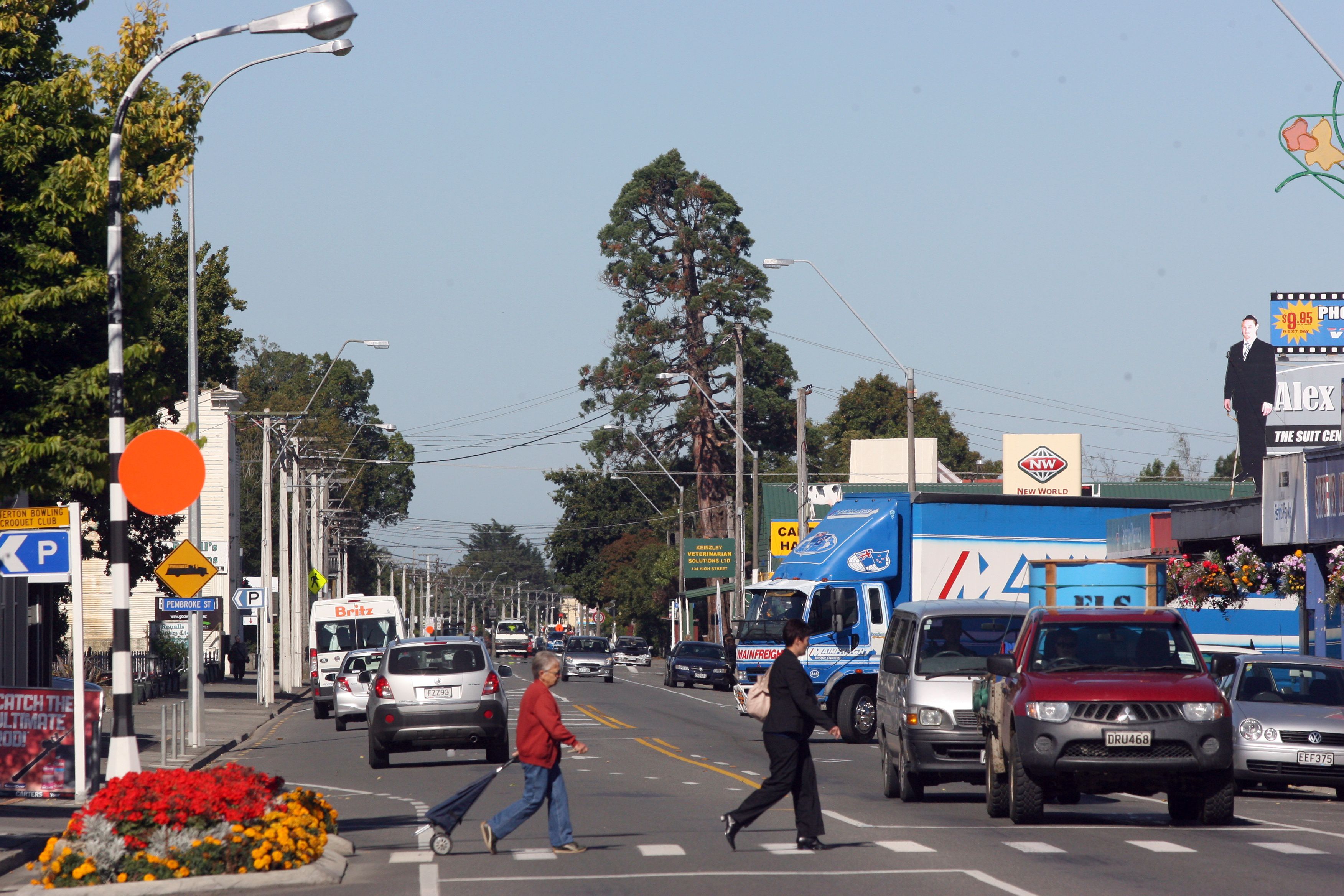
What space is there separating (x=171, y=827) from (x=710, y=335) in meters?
76.0

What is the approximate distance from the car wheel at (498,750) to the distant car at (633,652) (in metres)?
62.6

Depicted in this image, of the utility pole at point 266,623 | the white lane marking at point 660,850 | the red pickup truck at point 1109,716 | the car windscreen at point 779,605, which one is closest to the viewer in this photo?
the white lane marking at point 660,850

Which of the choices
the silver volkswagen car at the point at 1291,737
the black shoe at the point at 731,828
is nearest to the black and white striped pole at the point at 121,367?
the black shoe at the point at 731,828

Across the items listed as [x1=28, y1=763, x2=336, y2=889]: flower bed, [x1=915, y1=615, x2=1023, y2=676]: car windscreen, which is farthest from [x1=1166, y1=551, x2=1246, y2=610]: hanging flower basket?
[x1=28, y1=763, x2=336, y2=889]: flower bed

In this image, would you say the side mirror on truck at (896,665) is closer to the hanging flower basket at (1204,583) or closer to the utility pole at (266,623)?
the hanging flower basket at (1204,583)

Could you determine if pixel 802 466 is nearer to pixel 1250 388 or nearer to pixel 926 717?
pixel 1250 388

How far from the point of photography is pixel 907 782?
18.0 m

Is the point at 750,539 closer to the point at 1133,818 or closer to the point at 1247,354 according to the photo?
the point at 1247,354

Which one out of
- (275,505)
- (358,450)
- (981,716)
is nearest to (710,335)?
(275,505)

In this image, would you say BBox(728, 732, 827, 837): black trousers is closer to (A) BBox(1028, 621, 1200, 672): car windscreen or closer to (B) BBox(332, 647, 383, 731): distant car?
(A) BBox(1028, 621, 1200, 672): car windscreen

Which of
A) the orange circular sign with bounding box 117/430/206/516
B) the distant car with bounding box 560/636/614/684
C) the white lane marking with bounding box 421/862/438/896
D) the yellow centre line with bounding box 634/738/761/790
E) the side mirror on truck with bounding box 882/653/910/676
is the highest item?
the orange circular sign with bounding box 117/430/206/516

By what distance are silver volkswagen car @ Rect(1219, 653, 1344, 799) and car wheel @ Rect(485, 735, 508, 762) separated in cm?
987

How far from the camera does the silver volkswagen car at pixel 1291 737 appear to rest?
1891 centimetres

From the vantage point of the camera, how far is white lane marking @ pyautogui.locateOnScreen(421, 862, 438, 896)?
38.1ft
